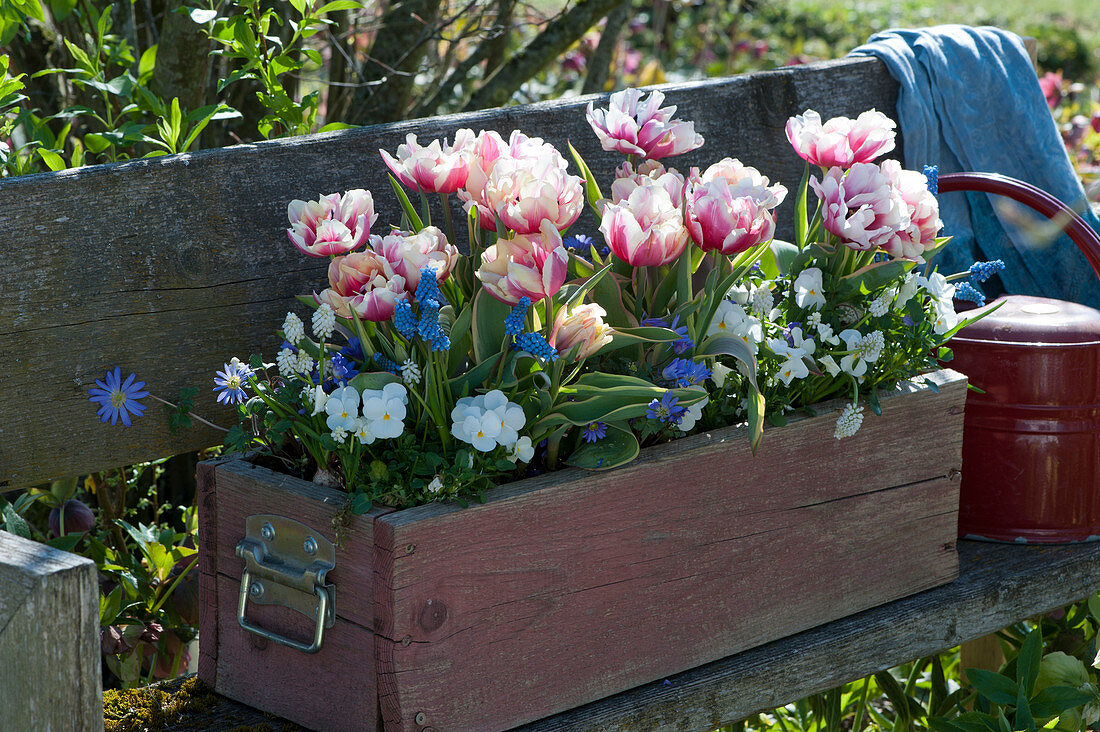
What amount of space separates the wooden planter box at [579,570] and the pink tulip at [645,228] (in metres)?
0.22

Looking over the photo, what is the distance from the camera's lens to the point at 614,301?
1188mm

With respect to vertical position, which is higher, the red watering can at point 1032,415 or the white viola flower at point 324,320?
the white viola flower at point 324,320

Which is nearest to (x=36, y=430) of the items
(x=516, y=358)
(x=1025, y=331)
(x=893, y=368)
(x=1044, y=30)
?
(x=516, y=358)

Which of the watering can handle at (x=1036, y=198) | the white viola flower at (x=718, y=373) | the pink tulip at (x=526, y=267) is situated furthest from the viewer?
the watering can handle at (x=1036, y=198)

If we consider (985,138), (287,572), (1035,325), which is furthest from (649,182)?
(985,138)

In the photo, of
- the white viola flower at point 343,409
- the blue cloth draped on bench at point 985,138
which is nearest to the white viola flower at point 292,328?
the white viola flower at point 343,409

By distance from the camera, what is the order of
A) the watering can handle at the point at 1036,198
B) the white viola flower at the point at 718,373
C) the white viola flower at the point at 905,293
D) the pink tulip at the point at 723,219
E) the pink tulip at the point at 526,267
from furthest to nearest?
the watering can handle at the point at 1036,198
the white viola flower at the point at 905,293
the white viola flower at the point at 718,373
the pink tulip at the point at 723,219
the pink tulip at the point at 526,267

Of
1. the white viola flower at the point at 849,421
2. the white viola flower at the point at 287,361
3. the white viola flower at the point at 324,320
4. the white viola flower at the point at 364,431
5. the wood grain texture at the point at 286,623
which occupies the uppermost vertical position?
the white viola flower at the point at 324,320

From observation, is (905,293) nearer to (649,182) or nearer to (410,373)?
(649,182)

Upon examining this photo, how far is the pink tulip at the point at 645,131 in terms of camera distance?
1.25 m

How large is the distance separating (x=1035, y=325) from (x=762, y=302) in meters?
0.47

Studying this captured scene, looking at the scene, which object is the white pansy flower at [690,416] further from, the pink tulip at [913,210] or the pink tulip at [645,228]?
the pink tulip at [913,210]

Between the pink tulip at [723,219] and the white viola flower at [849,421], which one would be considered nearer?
the pink tulip at [723,219]

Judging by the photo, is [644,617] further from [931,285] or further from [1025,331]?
[1025,331]
